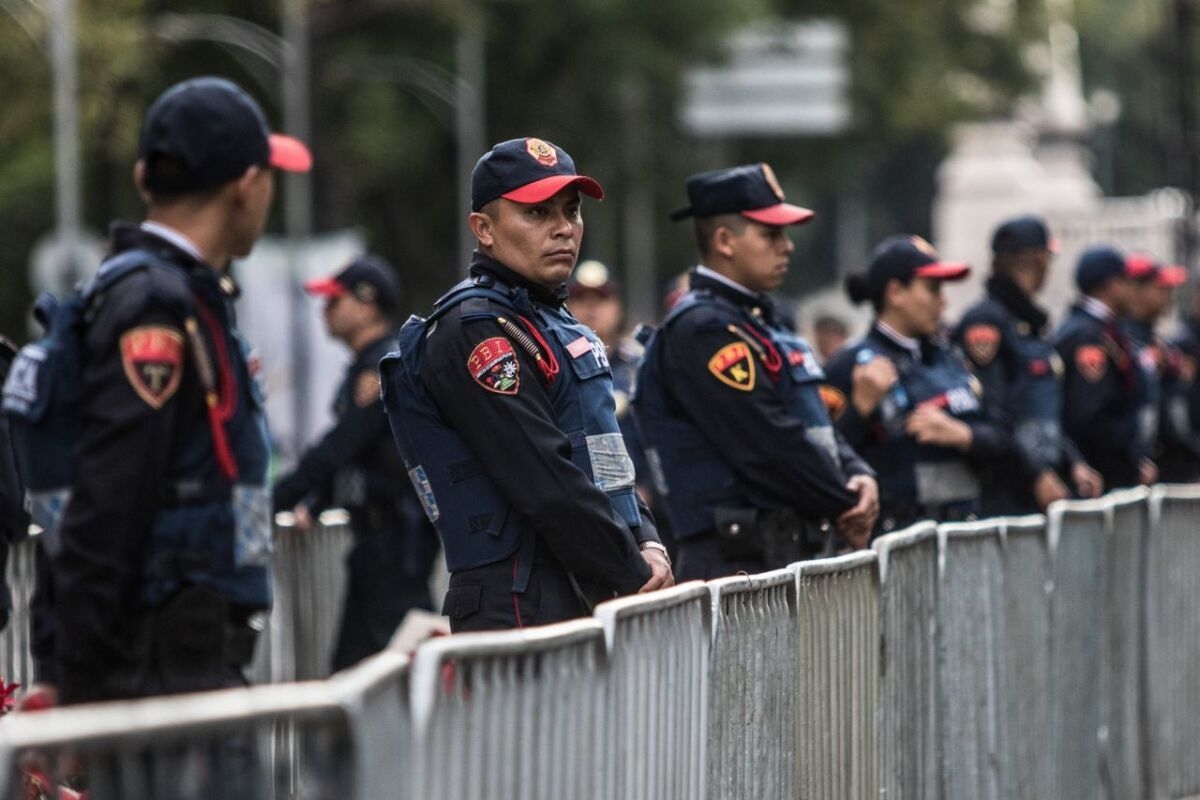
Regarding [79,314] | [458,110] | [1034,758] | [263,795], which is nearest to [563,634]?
[263,795]

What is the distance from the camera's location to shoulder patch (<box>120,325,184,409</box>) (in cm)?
472

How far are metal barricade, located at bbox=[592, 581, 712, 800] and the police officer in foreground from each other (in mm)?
435

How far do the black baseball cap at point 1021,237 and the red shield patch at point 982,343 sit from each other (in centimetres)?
49

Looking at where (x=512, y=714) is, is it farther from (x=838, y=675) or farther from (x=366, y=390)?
(x=366, y=390)

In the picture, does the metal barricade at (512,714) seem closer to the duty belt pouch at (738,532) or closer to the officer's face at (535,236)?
the officer's face at (535,236)

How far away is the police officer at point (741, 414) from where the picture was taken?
7.28 metres

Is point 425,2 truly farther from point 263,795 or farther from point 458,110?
point 263,795

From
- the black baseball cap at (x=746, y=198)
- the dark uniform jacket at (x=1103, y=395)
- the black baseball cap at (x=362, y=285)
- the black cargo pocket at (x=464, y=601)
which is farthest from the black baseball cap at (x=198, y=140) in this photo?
the dark uniform jacket at (x=1103, y=395)

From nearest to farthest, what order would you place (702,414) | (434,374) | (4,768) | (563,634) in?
(4,768), (563,634), (434,374), (702,414)

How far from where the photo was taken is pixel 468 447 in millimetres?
5414

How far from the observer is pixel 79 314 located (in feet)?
16.0

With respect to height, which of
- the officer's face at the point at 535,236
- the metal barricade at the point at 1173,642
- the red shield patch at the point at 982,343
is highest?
the officer's face at the point at 535,236

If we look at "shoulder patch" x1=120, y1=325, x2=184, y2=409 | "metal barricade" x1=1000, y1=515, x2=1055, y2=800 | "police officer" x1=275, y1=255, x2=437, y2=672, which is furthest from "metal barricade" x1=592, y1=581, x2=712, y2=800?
"police officer" x1=275, y1=255, x2=437, y2=672

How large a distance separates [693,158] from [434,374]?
3380 cm
